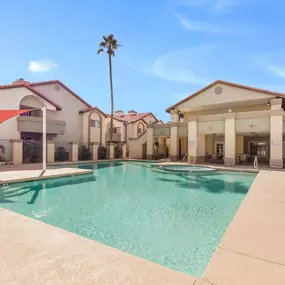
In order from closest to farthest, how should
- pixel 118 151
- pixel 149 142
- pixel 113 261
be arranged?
pixel 113 261 → pixel 149 142 → pixel 118 151

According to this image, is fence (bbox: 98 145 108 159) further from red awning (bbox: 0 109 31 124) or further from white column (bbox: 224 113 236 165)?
red awning (bbox: 0 109 31 124)

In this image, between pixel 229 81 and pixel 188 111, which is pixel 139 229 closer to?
pixel 229 81

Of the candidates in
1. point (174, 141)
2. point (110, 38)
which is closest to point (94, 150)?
point (174, 141)

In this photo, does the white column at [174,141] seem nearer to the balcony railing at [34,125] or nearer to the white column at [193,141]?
the white column at [193,141]

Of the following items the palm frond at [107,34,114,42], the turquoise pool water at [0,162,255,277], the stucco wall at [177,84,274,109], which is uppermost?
the palm frond at [107,34,114,42]

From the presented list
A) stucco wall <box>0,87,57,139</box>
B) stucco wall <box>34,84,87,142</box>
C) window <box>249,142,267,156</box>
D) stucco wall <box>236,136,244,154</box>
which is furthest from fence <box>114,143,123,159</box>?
window <box>249,142,267,156</box>

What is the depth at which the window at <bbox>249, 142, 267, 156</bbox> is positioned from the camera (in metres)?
28.2

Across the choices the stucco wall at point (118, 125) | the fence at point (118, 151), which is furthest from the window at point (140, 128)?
the fence at point (118, 151)

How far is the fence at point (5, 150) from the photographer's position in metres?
22.2

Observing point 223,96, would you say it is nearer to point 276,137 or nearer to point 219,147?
point 219,147

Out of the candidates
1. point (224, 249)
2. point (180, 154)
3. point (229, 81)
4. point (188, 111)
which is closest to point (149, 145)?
point (180, 154)

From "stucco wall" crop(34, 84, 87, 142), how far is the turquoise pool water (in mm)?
18329

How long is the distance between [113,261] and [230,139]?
73.4ft

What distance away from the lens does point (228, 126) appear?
23438 mm
